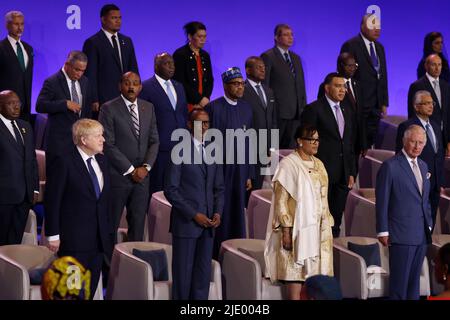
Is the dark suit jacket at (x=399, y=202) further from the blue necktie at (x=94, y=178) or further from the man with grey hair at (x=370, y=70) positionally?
the man with grey hair at (x=370, y=70)

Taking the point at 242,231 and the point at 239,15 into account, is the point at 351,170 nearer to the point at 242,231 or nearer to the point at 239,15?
the point at 242,231

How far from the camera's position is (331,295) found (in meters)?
4.38

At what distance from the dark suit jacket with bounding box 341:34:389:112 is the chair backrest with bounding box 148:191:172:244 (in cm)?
229

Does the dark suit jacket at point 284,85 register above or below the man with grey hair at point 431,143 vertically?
above

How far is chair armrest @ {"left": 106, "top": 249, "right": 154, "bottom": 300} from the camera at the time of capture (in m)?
6.23

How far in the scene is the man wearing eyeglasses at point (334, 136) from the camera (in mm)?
7516

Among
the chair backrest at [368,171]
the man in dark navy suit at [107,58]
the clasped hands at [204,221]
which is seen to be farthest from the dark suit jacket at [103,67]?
the clasped hands at [204,221]

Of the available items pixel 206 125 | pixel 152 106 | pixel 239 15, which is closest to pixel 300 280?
→ pixel 206 125

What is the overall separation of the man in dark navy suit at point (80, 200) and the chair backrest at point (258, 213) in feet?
5.12

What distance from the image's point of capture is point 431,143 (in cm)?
779

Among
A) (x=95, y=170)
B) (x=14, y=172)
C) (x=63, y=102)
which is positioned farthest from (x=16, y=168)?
(x=95, y=170)

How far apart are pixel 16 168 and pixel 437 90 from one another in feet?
10.7

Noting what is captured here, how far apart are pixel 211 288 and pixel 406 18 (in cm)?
440

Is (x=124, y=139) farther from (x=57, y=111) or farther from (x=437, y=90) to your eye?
(x=437, y=90)
